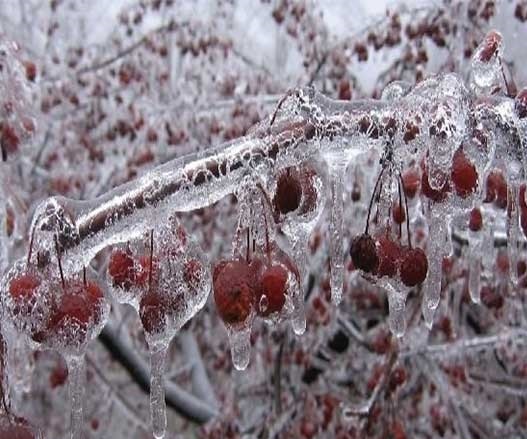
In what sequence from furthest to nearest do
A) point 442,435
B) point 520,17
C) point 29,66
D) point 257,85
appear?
point 257,85 → point 520,17 → point 442,435 → point 29,66

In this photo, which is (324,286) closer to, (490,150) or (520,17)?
(520,17)

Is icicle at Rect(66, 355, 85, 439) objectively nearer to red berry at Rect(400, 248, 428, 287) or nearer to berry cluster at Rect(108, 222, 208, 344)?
berry cluster at Rect(108, 222, 208, 344)

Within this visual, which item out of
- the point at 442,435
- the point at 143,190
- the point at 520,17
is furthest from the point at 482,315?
the point at 143,190

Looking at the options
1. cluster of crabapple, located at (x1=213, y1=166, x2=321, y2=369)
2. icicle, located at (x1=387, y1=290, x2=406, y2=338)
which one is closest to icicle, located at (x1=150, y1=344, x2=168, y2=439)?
cluster of crabapple, located at (x1=213, y1=166, x2=321, y2=369)

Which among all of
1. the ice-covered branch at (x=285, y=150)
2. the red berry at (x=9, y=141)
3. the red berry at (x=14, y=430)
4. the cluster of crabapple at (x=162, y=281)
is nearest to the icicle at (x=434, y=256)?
the ice-covered branch at (x=285, y=150)

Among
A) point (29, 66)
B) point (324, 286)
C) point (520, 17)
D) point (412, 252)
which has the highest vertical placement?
point (520, 17)

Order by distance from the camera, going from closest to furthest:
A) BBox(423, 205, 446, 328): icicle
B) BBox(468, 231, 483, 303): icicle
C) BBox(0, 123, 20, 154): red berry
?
BBox(423, 205, 446, 328): icicle < BBox(468, 231, 483, 303): icicle < BBox(0, 123, 20, 154): red berry

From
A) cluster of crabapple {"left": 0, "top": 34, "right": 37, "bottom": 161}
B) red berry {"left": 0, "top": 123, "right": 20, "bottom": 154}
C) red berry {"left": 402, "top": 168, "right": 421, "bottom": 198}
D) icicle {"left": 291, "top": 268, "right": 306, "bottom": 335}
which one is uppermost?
cluster of crabapple {"left": 0, "top": 34, "right": 37, "bottom": 161}
